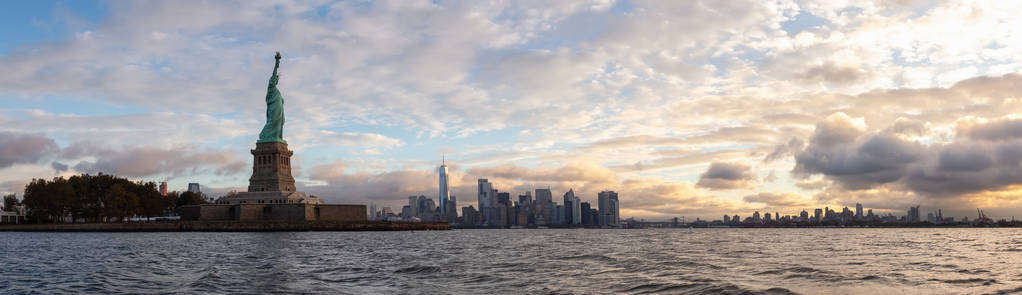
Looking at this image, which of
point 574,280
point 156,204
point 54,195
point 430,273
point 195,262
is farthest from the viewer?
point 156,204

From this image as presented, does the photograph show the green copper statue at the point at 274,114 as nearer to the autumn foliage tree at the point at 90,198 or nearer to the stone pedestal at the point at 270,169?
the stone pedestal at the point at 270,169

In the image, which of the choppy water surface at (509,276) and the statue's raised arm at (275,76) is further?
the statue's raised arm at (275,76)

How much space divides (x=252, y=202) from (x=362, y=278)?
119 metres

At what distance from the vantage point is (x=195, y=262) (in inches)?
1668

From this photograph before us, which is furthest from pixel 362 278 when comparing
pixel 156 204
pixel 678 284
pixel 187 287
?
pixel 156 204

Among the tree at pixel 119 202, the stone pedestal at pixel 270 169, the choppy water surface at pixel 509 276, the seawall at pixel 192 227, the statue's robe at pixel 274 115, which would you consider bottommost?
the seawall at pixel 192 227

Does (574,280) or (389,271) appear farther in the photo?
(389,271)

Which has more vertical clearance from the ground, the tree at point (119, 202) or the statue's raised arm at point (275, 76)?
the statue's raised arm at point (275, 76)

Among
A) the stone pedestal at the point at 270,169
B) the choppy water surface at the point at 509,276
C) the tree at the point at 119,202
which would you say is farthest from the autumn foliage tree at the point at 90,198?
the choppy water surface at the point at 509,276

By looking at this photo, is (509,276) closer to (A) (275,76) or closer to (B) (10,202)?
(A) (275,76)

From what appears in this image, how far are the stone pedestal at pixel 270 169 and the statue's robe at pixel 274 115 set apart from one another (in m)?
2.26

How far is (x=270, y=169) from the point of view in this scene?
14912cm

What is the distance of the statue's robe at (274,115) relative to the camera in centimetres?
15438

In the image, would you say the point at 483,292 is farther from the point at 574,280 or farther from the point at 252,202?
the point at 252,202
